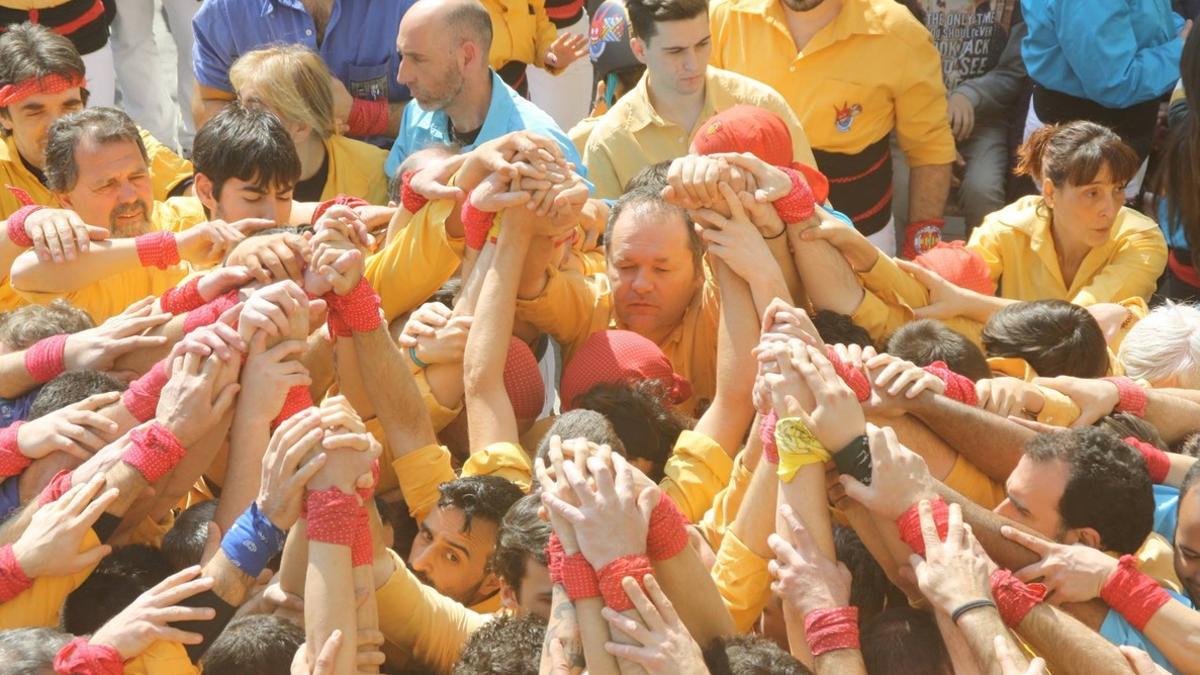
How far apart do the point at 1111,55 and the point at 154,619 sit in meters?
4.21

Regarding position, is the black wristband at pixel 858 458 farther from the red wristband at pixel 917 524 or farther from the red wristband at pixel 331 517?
the red wristband at pixel 331 517

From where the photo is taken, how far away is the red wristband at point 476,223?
4.88 m

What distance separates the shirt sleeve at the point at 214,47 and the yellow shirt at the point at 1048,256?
3.00m

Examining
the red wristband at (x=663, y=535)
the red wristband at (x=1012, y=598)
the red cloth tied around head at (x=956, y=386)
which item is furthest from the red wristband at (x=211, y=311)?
the red wristband at (x=1012, y=598)

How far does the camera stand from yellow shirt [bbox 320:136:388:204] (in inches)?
242

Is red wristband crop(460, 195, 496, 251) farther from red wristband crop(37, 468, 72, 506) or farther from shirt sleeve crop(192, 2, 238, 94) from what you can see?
shirt sleeve crop(192, 2, 238, 94)

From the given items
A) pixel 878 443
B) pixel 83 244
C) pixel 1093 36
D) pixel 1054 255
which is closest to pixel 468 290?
pixel 83 244

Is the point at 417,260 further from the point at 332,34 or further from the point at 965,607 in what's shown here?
the point at 965,607

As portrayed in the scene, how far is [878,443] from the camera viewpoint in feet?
12.0

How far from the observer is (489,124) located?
593 cm

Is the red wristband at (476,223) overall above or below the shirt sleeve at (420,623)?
above

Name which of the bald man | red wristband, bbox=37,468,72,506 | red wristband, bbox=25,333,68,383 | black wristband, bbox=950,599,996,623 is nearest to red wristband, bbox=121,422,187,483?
red wristband, bbox=37,468,72,506

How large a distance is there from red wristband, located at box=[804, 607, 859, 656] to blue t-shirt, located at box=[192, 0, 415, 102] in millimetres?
3711

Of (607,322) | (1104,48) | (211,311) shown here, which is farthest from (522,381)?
(1104,48)
